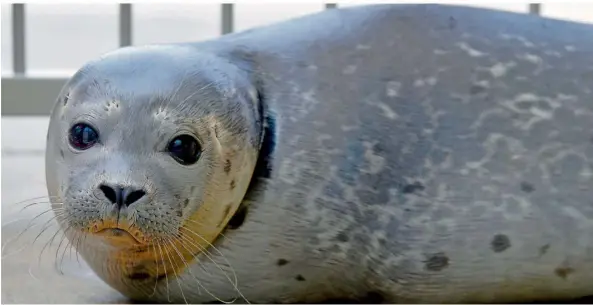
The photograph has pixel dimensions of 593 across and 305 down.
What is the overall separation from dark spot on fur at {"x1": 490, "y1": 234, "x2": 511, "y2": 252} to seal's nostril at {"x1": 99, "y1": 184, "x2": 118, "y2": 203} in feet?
1.88

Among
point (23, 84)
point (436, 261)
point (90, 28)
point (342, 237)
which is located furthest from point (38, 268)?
point (90, 28)

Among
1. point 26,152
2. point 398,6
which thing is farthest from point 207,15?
point 398,6

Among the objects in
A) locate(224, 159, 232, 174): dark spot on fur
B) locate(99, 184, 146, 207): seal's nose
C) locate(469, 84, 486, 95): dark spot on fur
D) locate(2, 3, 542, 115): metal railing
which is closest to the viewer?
locate(99, 184, 146, 207): seal's nose

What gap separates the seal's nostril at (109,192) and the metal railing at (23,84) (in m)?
2.31

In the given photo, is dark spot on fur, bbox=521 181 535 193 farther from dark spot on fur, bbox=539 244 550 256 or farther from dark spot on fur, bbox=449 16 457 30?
dark spot on fur, bbox=449 16 457 30

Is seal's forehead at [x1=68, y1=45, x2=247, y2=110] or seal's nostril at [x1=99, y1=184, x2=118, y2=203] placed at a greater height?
seal's forehead at [x1=68, y1=45, x2=247, y2=110]

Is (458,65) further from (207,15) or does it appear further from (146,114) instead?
(207,15)

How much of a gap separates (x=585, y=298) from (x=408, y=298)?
0.30 m

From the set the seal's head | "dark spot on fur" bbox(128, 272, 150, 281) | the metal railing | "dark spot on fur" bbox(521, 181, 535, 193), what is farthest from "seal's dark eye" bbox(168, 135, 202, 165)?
the metal railing

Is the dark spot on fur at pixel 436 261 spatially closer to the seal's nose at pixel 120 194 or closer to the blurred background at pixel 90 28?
the seal's nose at pixel 120 194

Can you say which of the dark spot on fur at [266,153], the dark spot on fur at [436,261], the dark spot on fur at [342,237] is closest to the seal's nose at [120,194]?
the dark spot on fur at [266,153]

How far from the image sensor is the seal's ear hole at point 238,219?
1.55 meters

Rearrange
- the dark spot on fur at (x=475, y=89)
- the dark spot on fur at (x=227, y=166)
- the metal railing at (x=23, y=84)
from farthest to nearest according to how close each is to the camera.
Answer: the metal railing at (x=23, y=84)
the dark spot on fur at (x=475, y=89)
the dark spot on fur at (x=227, y=166)

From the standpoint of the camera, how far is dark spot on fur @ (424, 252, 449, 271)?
156cm
